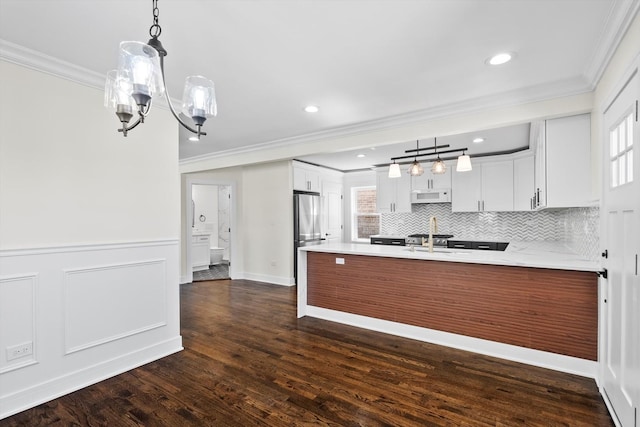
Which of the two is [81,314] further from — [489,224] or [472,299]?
[489,224]

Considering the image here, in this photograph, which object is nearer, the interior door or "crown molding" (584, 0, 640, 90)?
"crown molding" (584, 0, 640, 90)

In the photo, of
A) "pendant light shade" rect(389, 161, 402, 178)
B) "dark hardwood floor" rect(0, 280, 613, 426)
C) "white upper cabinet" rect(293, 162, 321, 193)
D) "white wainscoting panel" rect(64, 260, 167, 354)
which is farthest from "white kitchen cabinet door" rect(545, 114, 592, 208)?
"white upper cabinet" rect(293, 162, 321, 193)

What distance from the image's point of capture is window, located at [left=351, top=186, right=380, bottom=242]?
755cm

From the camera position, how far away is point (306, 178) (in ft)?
20.7

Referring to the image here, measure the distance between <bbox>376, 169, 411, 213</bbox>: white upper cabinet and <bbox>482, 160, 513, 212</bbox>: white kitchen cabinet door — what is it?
138 cm

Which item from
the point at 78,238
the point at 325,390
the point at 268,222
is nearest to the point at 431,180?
the point at 268,222

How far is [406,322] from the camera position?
345cm

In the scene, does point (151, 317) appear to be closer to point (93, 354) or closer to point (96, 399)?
point (93, 354)

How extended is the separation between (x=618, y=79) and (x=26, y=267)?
13.3 ft

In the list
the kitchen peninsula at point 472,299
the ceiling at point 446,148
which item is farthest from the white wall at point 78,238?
the ceiling at point 446,148

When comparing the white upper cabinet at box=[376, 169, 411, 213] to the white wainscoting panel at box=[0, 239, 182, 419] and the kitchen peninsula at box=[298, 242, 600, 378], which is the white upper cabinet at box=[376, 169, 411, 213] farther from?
the white wainscoting panel at box=[0, 239, 182, 419]

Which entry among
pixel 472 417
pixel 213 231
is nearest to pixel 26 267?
pixel 472 417

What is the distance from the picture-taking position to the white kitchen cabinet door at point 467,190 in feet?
19.0

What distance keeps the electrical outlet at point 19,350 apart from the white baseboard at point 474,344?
9.04 feet
